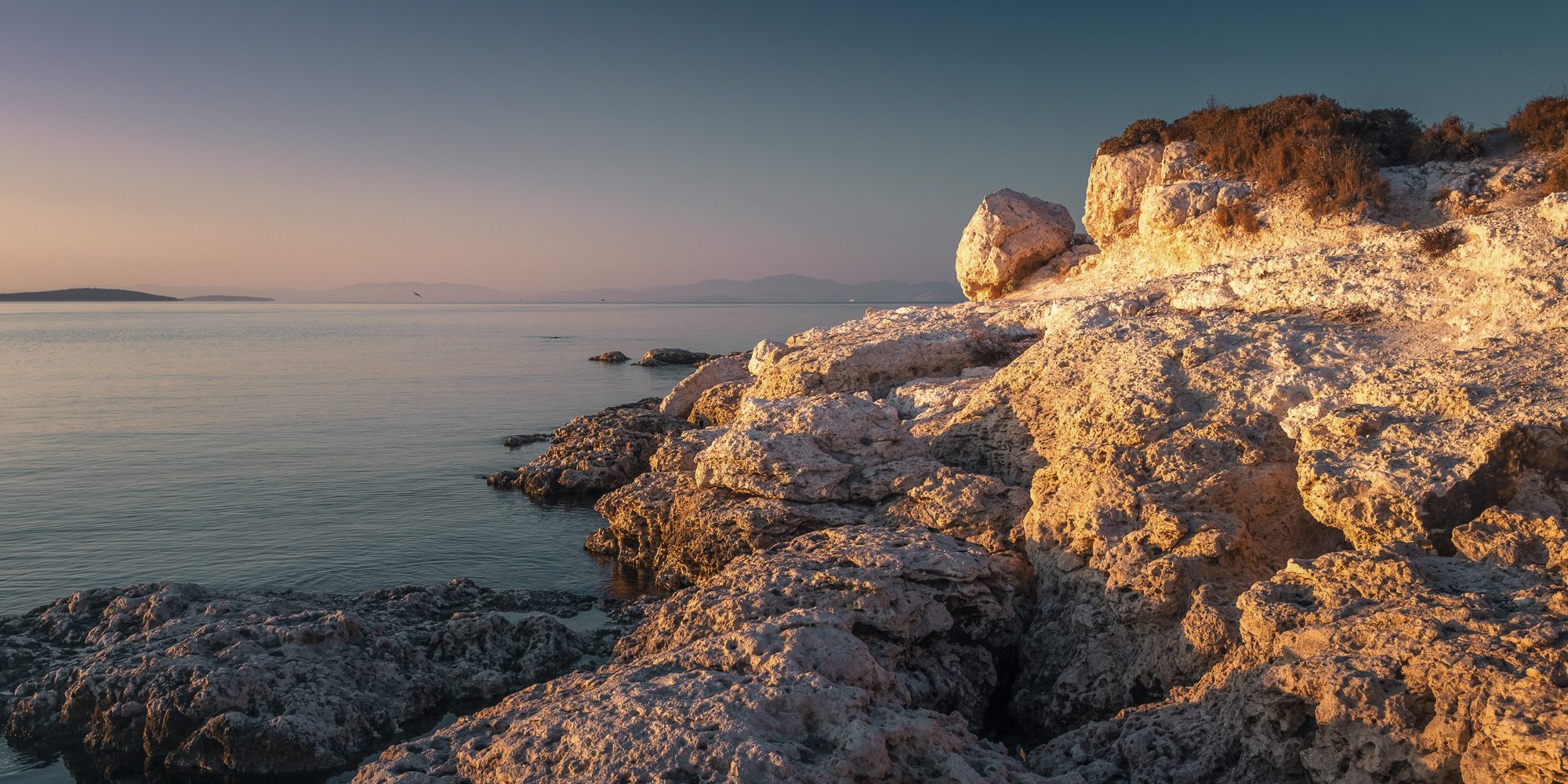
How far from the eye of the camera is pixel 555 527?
59.2ft

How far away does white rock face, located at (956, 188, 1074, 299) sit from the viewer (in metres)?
23.1

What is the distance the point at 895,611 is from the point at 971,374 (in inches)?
362

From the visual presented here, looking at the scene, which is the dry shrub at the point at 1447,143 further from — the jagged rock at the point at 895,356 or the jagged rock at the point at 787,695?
the jagged rock at the point at 787,695

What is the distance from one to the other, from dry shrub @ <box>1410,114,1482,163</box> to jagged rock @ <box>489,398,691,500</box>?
16.2 metres

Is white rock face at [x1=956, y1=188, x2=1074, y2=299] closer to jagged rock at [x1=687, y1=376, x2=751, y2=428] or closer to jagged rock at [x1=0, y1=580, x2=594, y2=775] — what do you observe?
jagged rock at [x1=687, y1=376, x2=751, y2=428]

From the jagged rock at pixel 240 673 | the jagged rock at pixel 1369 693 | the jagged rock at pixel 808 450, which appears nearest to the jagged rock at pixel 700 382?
the jagged rock at pixel 808 450

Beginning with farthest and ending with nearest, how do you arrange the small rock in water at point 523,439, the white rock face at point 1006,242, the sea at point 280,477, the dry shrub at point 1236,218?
Answer: the small rock in water at point 523,439 → the white rock face at point 1006,242 → the dry shrub at point 1236,218 → the sea at point 280,477

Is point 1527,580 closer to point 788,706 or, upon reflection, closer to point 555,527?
point 788,706

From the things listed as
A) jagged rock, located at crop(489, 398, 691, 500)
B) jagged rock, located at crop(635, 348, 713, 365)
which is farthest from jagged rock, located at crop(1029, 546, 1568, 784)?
jagged rock, located at crop(635, 348, 713, 365)

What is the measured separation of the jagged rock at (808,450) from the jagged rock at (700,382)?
12.7 meters

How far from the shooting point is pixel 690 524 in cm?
1327

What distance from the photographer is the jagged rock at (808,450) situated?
40.2ft

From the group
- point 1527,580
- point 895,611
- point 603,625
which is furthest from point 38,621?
point 1527,580

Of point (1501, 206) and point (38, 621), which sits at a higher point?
point (1501, 206)
